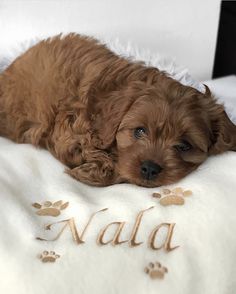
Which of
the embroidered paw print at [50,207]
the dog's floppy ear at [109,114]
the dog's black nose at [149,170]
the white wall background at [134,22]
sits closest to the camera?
the embroidered paw print at [50,207]

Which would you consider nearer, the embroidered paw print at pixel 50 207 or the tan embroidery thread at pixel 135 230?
the tan embroidery thread at pixel 135 230

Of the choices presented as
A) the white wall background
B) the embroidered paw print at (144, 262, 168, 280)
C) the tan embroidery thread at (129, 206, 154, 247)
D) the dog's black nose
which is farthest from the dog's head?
the white wall background

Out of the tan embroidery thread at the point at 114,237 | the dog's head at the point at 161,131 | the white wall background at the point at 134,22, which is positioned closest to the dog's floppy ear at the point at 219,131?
the dog's head at the point at 161,131

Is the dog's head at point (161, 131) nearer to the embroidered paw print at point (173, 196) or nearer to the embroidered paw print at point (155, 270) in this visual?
the embroidered paw print at point (173, 196)

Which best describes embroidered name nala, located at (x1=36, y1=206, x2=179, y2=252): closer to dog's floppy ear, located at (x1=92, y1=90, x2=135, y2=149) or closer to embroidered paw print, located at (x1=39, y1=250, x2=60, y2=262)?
embroidered paw print, located at (x1=39, y1=250, x2=60, y2=262)

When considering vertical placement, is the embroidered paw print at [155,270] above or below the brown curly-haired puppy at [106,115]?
below

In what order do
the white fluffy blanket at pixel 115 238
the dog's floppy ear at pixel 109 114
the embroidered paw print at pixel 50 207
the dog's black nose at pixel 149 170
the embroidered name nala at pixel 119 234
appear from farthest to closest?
the dog's floppy ear at pixel 109 114 < the dog's black nose at pixel 149 170 < the embroidered paw print at pixel 50 207 < the embroidered name nala at pixel 119 234 < the white fluffy blanket at pixel 115 238

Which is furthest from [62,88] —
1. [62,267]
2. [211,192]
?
Answer: [62,267]

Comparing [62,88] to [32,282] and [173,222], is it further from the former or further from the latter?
[32,282]
